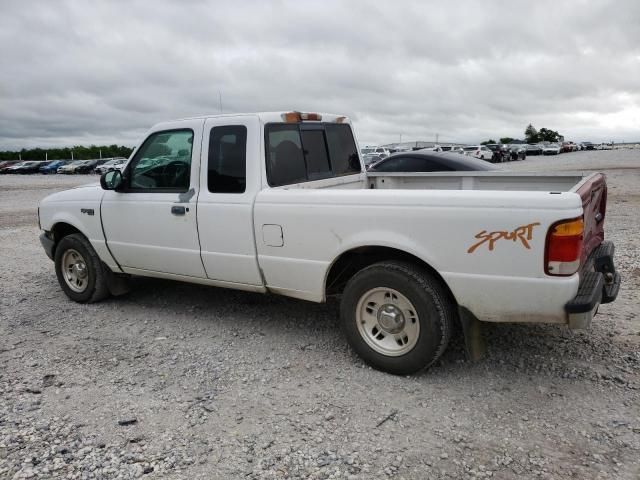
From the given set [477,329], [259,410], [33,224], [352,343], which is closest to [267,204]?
[352,343]

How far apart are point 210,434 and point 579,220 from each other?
Answer: 257cm

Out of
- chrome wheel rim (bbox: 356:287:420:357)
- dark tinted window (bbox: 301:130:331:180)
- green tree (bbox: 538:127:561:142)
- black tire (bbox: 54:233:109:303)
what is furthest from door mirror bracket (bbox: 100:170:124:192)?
green tree (bbox: 538:127:561:142)

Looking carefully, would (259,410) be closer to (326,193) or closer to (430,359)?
(430,359)

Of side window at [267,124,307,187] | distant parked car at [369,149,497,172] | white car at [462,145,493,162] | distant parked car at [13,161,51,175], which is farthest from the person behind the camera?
distant parked car at [13,161,51,175]

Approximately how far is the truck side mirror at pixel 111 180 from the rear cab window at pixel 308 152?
1.69 metres

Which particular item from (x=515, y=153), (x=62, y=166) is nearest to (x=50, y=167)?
(x=62, y=166)

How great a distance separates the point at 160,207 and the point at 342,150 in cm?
190

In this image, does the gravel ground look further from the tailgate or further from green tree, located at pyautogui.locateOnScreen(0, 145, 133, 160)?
green tree, located at pyautogui.locateOnScreen(0, 145, 133, 160)

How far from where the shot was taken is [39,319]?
5.37 m

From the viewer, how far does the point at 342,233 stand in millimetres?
3838

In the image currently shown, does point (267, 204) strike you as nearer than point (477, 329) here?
No

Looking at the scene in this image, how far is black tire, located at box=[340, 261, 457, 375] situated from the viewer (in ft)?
11.8

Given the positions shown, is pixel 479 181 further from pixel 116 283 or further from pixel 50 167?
pixel 50 167

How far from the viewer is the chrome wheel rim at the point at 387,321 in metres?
3.75
